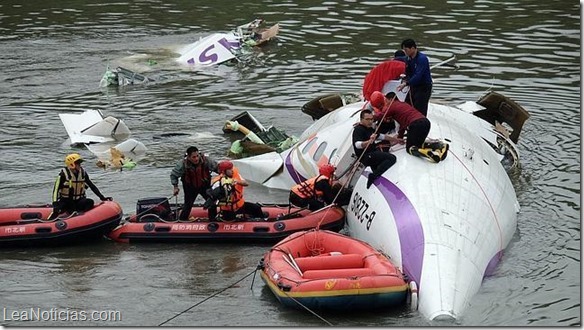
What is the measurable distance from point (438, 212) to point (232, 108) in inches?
517

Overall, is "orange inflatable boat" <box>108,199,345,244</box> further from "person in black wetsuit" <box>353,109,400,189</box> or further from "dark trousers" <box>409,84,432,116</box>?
"dark trousers" <box>409,84,432,116</box>

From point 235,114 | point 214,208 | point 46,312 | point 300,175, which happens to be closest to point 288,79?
point 235,114

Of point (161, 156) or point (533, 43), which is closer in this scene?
point (161, 156)

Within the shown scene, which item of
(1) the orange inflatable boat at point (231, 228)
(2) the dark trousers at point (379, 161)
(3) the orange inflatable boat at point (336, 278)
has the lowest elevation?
(1) the orange inflatable boat at point (231, 228)

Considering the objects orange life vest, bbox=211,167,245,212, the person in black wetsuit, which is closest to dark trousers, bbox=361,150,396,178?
the person in black wetsuit

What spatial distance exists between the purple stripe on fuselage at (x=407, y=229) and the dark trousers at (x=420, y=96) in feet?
9.59

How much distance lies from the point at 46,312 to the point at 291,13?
87.6ft

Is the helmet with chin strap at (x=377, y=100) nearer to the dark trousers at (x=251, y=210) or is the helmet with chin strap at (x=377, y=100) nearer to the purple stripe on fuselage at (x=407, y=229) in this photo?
the purple stripe on fuselage at (x=407, y=229)

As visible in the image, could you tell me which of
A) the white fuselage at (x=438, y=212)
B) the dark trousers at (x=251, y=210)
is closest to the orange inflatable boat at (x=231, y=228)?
the dark trousers at (x=251, y=210)

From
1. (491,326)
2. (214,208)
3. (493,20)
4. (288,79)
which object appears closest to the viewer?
(491,326)

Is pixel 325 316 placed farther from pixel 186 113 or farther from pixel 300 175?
pixel 186 113

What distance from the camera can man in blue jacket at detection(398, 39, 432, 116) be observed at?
19016 millimetres

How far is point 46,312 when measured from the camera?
48.9ft

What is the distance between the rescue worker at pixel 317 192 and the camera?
1825 centimetres
